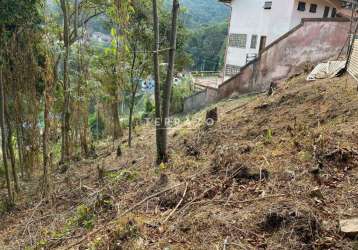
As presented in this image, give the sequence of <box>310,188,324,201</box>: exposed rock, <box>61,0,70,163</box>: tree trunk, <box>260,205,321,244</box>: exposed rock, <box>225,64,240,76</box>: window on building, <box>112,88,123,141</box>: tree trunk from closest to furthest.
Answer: <box>260,205,321,244</box>: exposed rock → <box>310,188,324,201</box>: exposed rock → <box>61,0,70,163</box>: tree trunk → <box>112,88,123,141</box>: tree trunk → <box>225,64,240,76</box>: window on building

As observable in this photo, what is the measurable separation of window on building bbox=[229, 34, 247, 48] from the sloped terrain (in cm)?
1316

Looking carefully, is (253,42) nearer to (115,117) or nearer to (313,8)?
(313,8)

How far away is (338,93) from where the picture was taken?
543cm

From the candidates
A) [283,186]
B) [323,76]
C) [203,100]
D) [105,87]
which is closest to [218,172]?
[283,186]

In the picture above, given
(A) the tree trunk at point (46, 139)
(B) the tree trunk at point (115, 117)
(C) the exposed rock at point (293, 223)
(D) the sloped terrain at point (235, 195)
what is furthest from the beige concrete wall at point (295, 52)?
(C) the exposed rock at point (293, 223)

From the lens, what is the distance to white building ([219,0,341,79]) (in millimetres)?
17078

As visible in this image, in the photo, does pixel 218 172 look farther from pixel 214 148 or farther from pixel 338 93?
pixel 338 93

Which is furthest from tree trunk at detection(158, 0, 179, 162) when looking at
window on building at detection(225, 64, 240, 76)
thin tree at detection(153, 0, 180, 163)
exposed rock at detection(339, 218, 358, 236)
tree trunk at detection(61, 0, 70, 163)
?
window on building at detection(225, 64, 240, 76)

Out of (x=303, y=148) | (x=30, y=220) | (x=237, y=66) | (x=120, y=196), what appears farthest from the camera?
(x=237, y=66)

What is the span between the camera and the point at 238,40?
19.0 m

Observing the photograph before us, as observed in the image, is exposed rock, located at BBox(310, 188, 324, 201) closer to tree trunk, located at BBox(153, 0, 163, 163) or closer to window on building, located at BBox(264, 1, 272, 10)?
tree trunk, located at BBox(153, 0, 163, 163)

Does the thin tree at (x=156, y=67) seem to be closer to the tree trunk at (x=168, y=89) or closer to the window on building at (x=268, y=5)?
the tree trunk at (x=168, y=89)

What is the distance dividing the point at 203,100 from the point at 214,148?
9.07 meters

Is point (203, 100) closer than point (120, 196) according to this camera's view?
No
